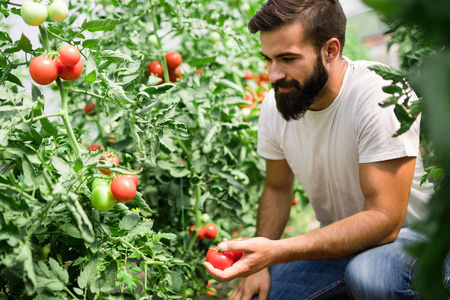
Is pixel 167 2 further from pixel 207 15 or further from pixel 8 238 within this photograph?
pixel 8 238

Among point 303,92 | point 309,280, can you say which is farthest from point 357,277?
point 303,92

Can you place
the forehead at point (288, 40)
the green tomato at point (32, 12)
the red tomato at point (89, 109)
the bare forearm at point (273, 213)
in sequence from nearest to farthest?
the green tomato at point (32, 12) → the forehead at point (288, 40) → the bare forearm at point (273, 213) → the red tomato at point (89, 109)

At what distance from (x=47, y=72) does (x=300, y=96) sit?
89 centimetres

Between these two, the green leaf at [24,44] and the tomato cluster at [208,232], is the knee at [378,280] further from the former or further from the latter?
the green leaf at [24,44]

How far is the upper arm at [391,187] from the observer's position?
57.2 inches

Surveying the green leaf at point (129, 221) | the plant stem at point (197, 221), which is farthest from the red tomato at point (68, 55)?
the plant stem at point (197, 221)

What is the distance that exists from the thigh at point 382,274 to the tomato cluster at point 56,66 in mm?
1004

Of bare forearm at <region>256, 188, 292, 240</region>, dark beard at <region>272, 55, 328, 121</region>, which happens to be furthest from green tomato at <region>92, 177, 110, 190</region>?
bare forearm at <region>256, 188, 292, 240</region>

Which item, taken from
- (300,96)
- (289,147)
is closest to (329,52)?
(300,96)

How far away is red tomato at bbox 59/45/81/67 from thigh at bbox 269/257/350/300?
107 centimetres

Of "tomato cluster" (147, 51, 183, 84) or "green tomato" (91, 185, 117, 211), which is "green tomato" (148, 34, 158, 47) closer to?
"tomato cluster" (147, 51, 183, 84)

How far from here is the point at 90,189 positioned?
3.81 feet

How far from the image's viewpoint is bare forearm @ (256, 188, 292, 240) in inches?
73.0

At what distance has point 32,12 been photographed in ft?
3.28
